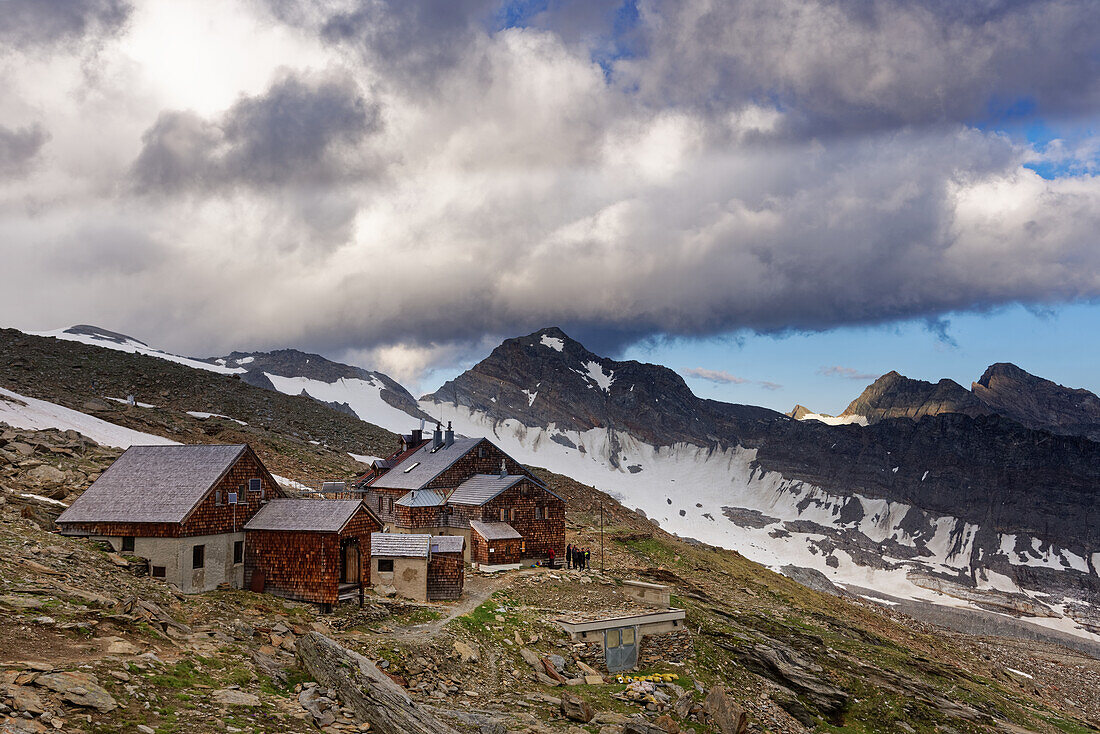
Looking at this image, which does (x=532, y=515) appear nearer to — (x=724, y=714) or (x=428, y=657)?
(x=724, y=714)

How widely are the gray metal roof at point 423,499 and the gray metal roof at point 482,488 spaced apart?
99 cm

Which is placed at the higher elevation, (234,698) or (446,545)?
(446,545)

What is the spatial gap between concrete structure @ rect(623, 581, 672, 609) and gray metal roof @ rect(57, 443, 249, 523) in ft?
84.8

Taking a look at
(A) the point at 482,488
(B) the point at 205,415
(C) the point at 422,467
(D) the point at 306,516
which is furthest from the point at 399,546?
(B) the point at 205,415

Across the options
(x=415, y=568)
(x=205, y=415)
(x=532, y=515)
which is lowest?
(x=415, y=568)

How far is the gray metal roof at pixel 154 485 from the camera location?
3422 centimetres

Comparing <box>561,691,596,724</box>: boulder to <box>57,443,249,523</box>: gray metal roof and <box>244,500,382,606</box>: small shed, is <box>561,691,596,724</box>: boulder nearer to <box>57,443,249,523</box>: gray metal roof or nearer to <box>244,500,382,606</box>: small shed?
<box>244,500,382,606</box>: small shed

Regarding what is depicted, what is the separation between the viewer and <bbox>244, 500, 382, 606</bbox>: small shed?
34.8 m

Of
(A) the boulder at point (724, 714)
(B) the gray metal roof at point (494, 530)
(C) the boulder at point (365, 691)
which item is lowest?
(A) the boulder at point (724, 714)

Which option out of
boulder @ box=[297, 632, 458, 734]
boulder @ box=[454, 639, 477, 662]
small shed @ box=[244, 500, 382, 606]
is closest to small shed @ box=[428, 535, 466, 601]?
small shed @ box=[244, 500, 382, 606]

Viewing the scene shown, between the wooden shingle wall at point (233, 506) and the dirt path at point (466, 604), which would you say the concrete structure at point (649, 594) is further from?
the wooden shingle wall at point (233, 506)

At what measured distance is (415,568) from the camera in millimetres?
40406

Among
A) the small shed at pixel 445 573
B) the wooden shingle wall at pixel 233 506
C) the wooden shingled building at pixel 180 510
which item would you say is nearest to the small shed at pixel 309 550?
the wooden shingle wall at pixel 233 506

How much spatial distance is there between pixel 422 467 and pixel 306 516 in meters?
28.9
